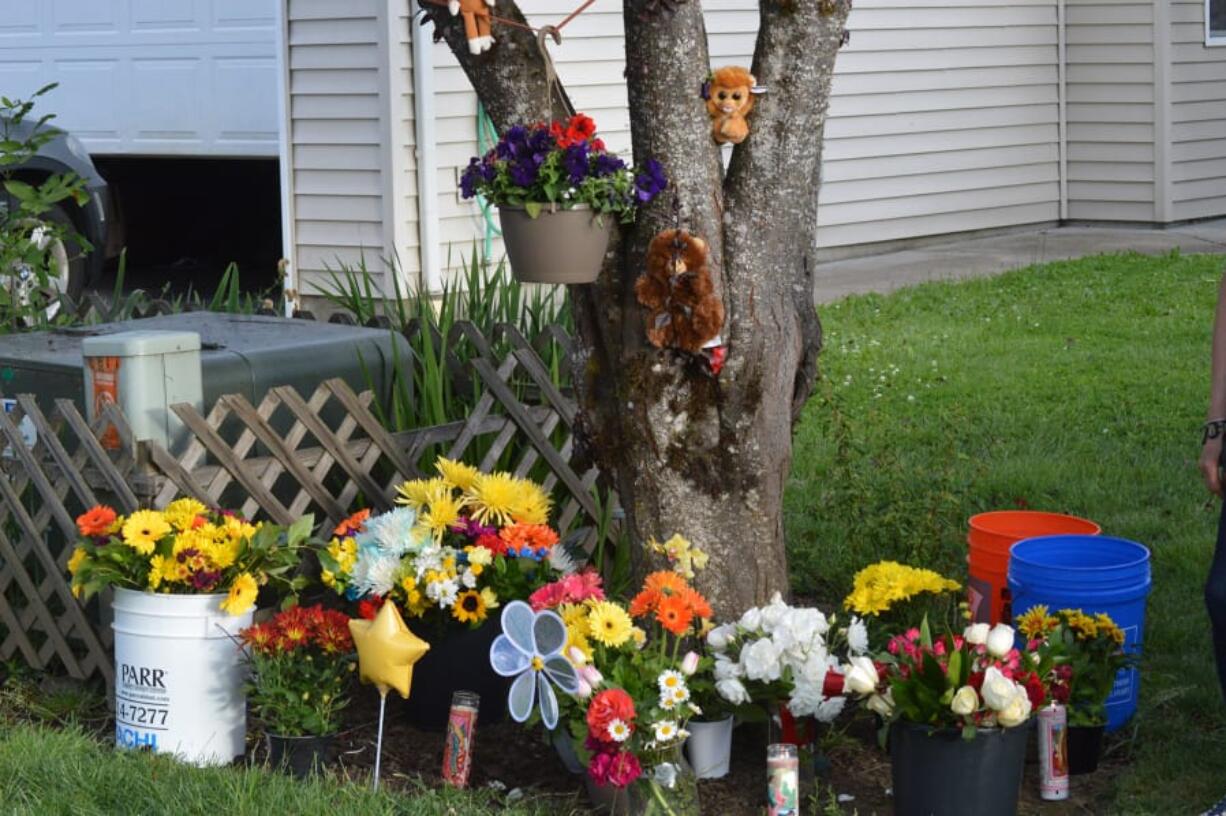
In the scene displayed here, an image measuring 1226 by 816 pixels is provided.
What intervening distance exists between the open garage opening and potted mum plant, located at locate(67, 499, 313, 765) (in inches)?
330

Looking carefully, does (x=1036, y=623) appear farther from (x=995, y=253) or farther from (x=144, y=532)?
(x=995, y=253)

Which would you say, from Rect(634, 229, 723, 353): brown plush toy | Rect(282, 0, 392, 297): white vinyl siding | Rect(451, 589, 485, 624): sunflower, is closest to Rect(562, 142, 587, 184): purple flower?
Rect(634, 229, 723, 353): brown plush toy

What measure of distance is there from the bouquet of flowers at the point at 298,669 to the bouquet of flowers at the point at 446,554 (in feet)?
0.39

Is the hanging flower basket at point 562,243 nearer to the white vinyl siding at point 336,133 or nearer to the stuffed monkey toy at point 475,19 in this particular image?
the stuffed monkey toy at point 475,19

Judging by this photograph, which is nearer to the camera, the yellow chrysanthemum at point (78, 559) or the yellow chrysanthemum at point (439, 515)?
the yellow chrysanthemum at point (78, 559)

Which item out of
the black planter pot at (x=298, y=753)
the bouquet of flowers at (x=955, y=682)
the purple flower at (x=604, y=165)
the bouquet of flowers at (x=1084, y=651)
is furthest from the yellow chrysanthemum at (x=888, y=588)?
the black planter pot at (x=298, y=753)

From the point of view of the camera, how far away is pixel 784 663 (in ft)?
12.6

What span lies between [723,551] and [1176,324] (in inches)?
223

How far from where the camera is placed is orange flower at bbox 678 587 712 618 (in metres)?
3.86

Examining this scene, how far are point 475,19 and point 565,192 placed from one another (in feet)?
1.45

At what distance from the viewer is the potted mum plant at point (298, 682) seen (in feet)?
13.1

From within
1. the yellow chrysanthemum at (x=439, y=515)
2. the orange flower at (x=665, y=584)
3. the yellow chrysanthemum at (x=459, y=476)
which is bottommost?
the orange flower at (x=665, y=584)

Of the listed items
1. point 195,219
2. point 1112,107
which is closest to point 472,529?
point 195,219

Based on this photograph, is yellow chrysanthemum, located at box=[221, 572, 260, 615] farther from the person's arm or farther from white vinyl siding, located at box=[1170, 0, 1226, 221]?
white vinyl siding, located at box=[1170, 0, 1226, 221]
